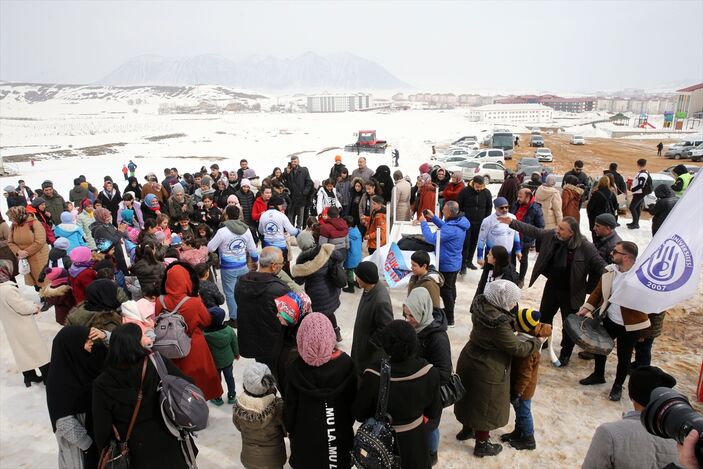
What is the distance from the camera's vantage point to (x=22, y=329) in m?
4.82

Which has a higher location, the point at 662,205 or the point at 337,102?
the point at 337,102

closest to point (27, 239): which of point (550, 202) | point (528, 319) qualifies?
point (528, 319)

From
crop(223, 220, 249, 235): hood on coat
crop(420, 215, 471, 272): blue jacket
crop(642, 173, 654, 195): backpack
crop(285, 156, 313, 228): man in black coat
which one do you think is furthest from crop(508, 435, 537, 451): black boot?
crop(642, 173, 654, 195): backpack

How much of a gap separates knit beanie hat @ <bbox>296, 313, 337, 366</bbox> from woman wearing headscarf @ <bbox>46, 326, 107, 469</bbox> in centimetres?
149

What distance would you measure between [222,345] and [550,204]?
6302 mm

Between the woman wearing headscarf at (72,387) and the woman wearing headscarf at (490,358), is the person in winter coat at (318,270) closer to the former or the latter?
the woman wearing headscarf at (490,358)

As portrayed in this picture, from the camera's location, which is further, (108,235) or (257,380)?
(108,235)

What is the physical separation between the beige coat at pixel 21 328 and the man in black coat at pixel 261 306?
2.42 m

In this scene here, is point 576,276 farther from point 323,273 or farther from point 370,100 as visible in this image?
point 370,100

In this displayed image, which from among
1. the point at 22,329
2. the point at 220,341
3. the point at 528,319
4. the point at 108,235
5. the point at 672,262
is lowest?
the point at 22,329

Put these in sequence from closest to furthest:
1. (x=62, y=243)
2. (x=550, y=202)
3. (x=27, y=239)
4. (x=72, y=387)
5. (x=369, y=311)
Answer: (x=72, y=387)
(x=369, y=311)
(x=62, y=243)
(x=27, y=239)
(x=550, y=202)

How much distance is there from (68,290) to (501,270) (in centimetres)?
493

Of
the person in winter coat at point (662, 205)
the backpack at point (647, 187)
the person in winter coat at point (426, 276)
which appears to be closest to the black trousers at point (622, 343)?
the person in winter coat at point (426, 276)

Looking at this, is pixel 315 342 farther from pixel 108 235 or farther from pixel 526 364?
pixel 108 235
